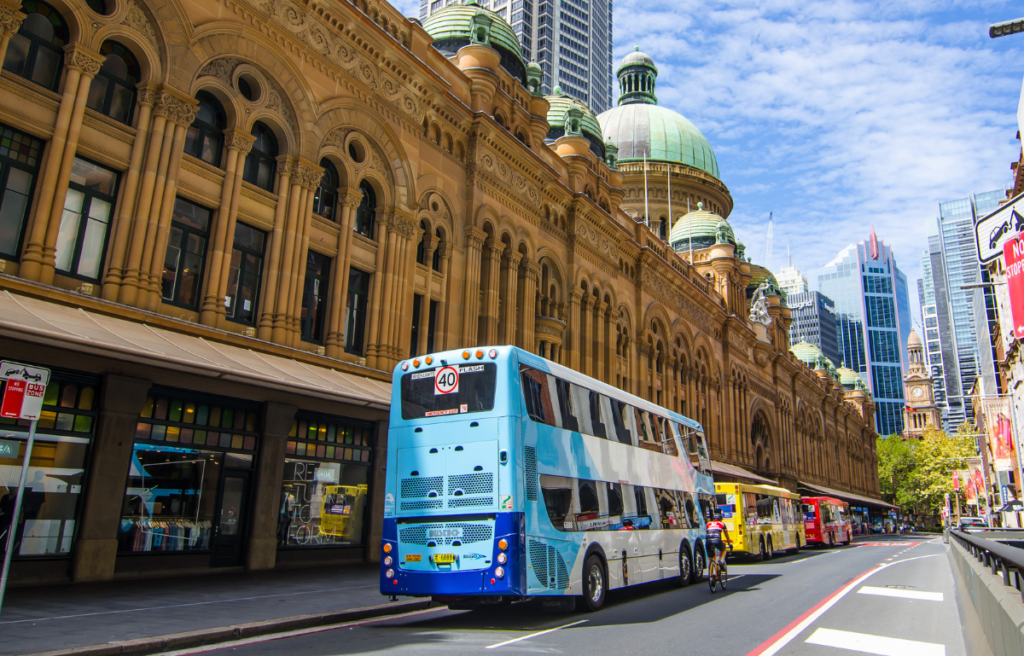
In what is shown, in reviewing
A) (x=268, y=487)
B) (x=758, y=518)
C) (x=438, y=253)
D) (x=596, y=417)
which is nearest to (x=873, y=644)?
(x=596, y=417)

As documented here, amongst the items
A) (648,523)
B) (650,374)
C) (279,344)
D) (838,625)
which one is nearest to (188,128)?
(279,344)

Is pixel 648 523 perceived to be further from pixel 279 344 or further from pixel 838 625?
pixel 279 344

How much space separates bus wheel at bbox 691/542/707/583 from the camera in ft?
64.5

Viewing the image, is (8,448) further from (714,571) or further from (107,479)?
(714,571)

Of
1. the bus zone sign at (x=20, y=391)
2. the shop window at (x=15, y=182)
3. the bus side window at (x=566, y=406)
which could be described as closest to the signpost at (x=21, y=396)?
the bus zone sign at (x=20, y=391)

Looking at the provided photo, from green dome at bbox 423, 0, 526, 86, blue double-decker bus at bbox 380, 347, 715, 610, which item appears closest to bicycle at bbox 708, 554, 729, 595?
blue double-decker bus at bbox 380, 347, 715, 610

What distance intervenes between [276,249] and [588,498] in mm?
10394

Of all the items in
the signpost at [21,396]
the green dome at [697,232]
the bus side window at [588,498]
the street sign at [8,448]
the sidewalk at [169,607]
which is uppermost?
the green dome at [697,232]

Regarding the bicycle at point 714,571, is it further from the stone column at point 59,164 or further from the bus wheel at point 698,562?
the stone column at point 59,164

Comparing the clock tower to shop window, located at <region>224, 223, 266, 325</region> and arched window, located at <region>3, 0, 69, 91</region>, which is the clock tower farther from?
arched window, located at <region>3, 0, 69, 91</region>

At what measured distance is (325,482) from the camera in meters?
19.8

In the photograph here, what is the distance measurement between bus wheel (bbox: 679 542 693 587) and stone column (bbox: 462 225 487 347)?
33.5ft

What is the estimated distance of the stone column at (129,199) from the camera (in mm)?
15055

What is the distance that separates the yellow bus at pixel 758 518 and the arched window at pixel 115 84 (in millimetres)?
22421
